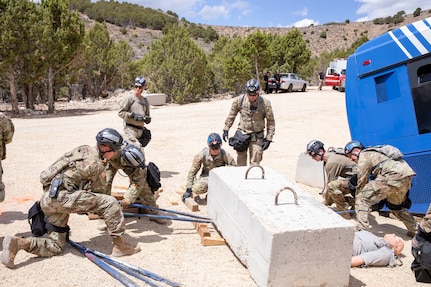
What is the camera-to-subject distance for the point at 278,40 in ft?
124

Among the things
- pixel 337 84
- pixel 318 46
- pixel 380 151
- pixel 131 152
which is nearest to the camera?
pixel 131 152

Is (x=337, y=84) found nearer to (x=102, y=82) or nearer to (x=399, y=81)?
(x=102, y=82)

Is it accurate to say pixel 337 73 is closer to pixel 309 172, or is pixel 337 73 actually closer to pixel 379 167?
pixel 309 172

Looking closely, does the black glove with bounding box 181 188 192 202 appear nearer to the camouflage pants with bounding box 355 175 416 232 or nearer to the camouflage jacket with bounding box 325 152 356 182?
the camouflage jacket with bounding box 325 152 356 182

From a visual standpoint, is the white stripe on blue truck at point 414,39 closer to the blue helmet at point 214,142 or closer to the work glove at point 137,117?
the blue helmet at point 214,142

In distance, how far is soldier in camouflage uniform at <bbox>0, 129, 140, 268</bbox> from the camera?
14.3ft

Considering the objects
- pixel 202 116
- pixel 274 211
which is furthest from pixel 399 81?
pixel 202 116

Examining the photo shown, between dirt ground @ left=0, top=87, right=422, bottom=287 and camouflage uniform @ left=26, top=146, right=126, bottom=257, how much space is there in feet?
0.66

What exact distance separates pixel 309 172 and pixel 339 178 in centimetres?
169

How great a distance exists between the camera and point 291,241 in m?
3.66

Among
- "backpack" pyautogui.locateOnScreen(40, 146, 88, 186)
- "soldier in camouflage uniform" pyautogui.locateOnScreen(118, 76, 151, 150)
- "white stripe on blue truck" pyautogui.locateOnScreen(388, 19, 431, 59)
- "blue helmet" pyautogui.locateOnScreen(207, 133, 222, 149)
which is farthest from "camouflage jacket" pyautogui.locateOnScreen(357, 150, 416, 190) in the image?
"soldier in camouflage uniform" pyautogui.locateOnScreen(118, 76, 151, 150)

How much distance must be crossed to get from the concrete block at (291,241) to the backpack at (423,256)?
90 centimetres

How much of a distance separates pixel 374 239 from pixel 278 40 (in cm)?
3521

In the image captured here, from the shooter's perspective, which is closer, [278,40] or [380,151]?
[380,151]
